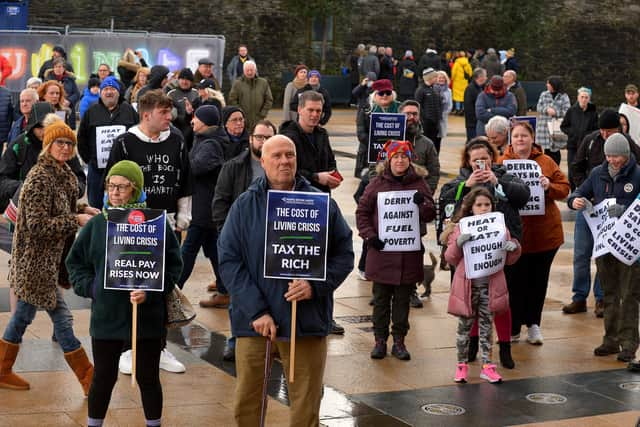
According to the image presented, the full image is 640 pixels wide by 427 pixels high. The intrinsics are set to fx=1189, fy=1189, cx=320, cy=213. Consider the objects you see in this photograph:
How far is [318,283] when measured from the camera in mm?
6352

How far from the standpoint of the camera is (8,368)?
27.0 feet

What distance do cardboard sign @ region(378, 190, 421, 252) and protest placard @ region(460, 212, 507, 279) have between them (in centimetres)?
65

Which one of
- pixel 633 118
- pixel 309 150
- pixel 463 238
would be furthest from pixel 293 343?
pixel 633 118

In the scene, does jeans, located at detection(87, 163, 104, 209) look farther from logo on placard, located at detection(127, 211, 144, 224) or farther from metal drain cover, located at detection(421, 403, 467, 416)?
logo on placard, located at detection(127, 211, 144, 224)

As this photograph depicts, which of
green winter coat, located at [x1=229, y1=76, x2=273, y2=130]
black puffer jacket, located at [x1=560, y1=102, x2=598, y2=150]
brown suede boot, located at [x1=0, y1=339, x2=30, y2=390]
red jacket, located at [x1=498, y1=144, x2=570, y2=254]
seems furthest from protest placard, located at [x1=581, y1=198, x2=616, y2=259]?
green winter coat, located at [x1=229, y1=76, x2=273, y2=130]

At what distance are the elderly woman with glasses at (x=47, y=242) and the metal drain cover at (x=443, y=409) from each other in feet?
7.63

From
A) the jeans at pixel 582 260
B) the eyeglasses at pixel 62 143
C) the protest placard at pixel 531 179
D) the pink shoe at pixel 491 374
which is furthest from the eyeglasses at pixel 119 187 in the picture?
the jeans at pixel 582 260

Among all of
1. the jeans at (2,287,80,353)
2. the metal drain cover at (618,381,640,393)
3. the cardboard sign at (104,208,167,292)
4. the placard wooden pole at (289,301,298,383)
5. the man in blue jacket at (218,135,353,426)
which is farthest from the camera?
the metal drain cover at (618,381,640,393)

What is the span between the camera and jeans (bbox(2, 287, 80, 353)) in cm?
803

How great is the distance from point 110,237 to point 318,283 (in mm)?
1296

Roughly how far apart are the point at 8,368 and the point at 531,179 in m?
4.55

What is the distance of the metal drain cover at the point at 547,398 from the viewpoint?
8461 millimetres

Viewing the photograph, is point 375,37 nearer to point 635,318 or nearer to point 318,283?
point 635,318

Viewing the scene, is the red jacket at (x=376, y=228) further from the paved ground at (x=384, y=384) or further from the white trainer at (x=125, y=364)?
the white trainer at (x=125, y=364)
